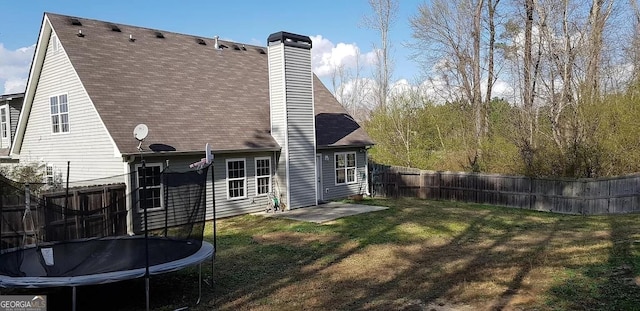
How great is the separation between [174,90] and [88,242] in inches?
322

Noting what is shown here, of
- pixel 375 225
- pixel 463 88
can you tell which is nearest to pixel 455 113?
pixel 463 88

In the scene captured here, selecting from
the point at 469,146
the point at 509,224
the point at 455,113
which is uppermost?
the point at 455,113

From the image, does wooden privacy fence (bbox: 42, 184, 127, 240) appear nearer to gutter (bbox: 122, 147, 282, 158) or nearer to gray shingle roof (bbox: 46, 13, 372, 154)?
gutter (bbox: 122, 147, 282, 158)

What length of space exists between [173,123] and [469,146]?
604 inches

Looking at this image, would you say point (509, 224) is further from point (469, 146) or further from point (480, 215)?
point (469, 146)

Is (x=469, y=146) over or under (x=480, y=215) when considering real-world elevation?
over

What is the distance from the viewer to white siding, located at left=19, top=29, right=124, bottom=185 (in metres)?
13.5

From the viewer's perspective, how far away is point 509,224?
13.4 m

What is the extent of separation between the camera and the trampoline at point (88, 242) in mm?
6645

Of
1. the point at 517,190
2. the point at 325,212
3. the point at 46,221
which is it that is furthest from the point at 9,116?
the point at 517,190

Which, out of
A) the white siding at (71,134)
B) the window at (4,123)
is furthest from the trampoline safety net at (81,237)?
the window at (4,123)

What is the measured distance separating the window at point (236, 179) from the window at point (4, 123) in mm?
10499

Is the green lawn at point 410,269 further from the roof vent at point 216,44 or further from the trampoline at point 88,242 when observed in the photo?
the roof vent at point 216,44
